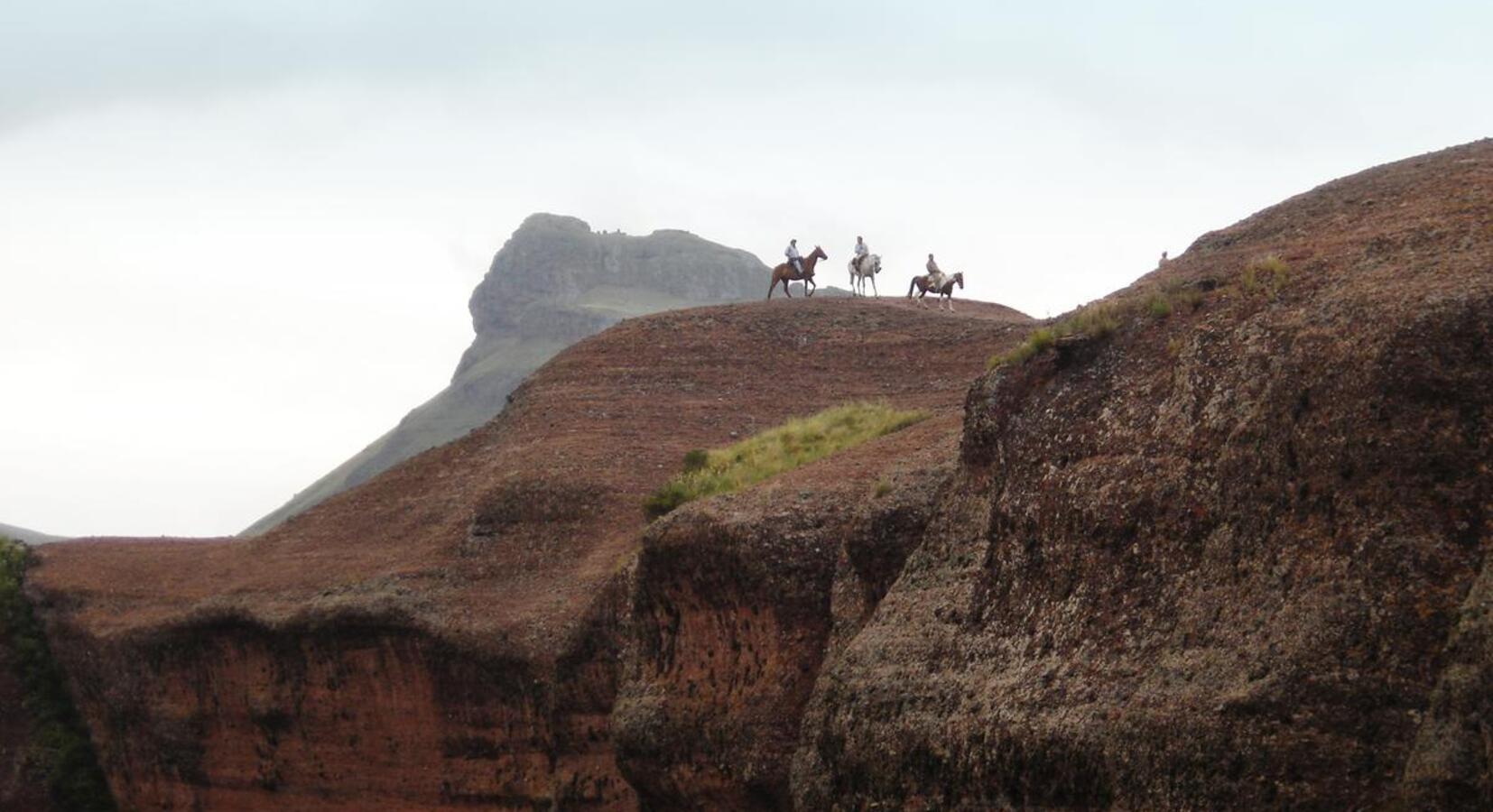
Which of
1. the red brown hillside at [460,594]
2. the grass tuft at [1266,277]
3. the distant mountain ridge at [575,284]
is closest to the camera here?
the grass tuft at [1266,277]

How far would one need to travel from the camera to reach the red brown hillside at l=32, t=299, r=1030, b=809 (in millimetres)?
34000

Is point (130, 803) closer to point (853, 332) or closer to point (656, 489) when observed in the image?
point (656, 489)

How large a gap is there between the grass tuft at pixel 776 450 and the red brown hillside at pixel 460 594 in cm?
123

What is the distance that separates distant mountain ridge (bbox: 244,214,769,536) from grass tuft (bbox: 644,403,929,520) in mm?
101588

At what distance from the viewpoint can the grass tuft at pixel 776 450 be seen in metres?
32.5

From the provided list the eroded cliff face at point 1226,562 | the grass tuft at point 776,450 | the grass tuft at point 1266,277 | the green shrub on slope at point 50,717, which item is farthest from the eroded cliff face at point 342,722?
the grass tuft at point 1266,277

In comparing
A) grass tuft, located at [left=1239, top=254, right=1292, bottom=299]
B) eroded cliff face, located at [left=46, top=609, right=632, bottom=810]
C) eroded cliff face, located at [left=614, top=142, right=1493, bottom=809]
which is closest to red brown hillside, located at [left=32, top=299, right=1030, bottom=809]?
Result: eroded cliff face, located at [left=46, top=609, right=632, bottom=810]

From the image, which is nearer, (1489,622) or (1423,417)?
(1489,622)

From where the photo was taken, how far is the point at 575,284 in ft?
519

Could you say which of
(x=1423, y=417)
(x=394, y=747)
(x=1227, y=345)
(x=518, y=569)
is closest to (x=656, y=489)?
(x=518, y=569)

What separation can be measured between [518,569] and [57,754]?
46.5ft

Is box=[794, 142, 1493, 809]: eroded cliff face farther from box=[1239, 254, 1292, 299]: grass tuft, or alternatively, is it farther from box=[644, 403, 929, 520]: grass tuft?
box=[644, 403, 929, 520]: grass tuft

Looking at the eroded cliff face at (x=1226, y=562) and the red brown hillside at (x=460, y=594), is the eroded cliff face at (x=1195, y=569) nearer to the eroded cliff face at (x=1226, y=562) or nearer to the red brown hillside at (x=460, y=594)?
the eroded cliff face at (x=1226, y=562)

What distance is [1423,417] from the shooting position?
13.7 metres
